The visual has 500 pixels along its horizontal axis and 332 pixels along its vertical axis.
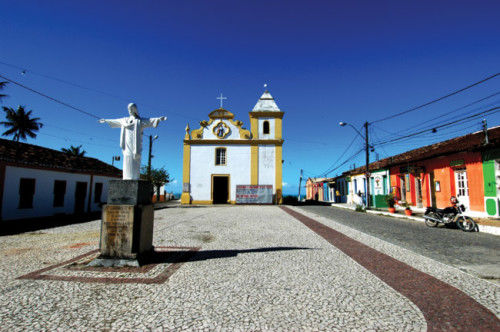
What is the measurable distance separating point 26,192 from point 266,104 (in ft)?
64.8

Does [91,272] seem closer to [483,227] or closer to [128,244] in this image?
[128,244]

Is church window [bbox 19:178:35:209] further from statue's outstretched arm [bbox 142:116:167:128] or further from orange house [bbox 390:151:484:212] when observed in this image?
orange house [bbox 390:151:484:212]

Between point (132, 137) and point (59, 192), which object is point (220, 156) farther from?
point (132, 137)

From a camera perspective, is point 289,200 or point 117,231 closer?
point 117,231

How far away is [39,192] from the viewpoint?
43.1 ft

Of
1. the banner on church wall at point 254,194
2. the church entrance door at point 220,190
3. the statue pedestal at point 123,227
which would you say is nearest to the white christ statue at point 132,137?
the statue pedestal at point 123,227

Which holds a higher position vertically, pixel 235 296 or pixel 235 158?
pixel 235 158

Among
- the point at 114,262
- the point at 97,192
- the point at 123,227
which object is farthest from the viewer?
the point at 97,192

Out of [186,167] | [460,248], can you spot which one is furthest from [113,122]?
[186,167]

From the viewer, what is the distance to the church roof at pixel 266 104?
25.2 metres

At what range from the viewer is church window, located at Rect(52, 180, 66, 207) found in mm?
14358

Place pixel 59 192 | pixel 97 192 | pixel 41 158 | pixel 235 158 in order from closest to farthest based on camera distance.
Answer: pixel 41 158, pixel 59 192, pixel 97 192, pixel 235 158

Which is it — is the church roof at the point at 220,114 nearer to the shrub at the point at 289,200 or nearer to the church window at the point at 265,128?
the church window at the point at 265,128

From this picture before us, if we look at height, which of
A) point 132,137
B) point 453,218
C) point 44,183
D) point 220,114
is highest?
point 220,114
